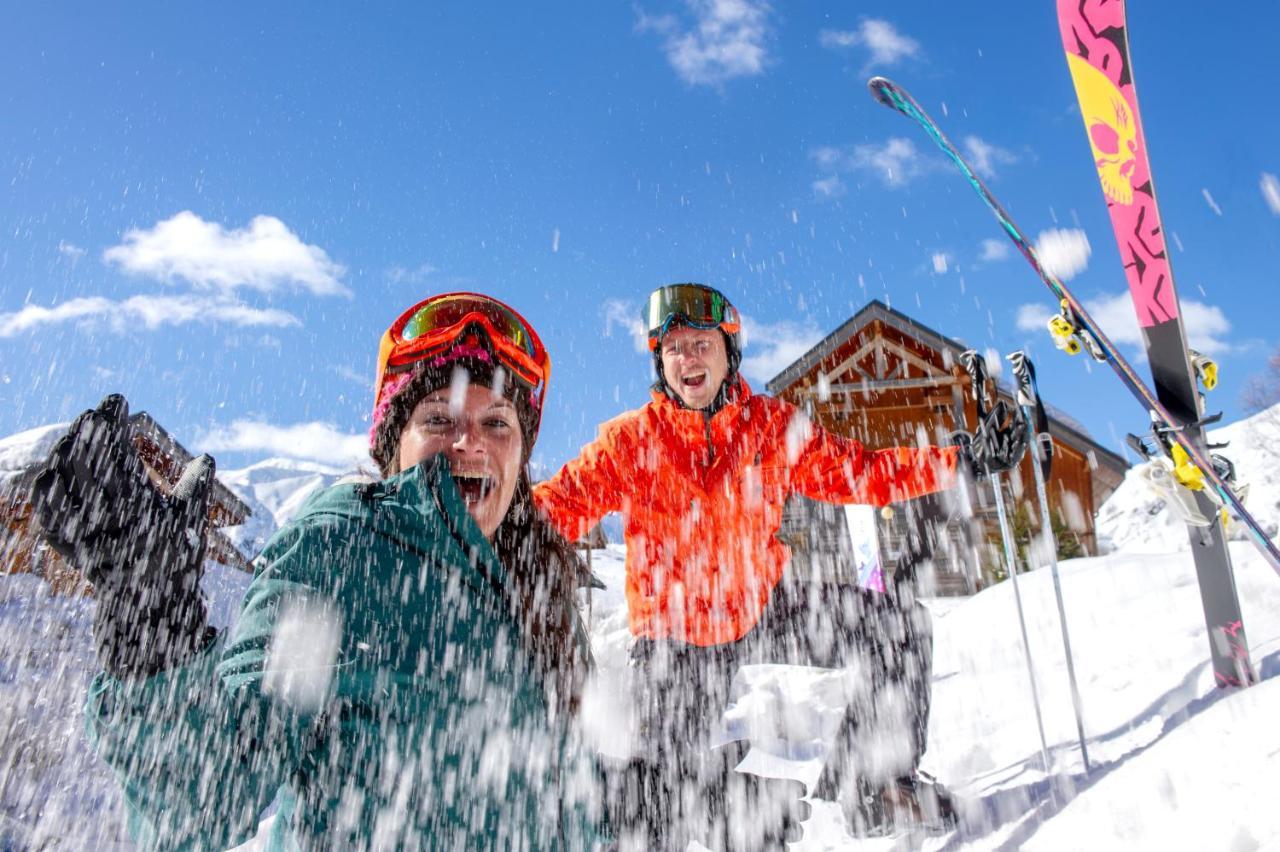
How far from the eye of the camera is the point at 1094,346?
12.9 feet

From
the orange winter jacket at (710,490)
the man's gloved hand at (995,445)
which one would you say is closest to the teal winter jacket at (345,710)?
the orange winter jacket at (710,490)

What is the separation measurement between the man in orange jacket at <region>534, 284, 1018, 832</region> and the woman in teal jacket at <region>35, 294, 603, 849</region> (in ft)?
5.71

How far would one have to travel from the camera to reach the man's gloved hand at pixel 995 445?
3260 millimetres

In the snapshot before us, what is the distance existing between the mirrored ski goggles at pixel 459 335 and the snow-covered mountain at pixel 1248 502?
21.6 metres

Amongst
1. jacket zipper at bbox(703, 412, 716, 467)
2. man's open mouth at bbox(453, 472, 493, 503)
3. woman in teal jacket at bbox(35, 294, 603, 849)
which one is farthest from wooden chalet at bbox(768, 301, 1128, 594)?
woman in teal jacket at bbox(35, 294, 603, 849)

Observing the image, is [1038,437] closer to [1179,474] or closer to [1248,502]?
[1179,474]

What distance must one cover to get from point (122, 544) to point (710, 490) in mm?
2557

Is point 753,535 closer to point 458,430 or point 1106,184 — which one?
point 458,430

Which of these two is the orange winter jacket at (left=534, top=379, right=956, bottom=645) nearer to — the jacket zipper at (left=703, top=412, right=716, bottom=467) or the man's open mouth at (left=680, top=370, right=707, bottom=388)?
the jacket zipper at (left=703, top=412, right=716, bottom=467)

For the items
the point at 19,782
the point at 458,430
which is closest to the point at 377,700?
the point at 458,430

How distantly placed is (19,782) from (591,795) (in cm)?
703

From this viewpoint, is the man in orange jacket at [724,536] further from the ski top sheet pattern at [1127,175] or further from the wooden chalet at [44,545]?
the wooden chalet at [44,545]

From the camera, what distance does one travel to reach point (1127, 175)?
14.0ft

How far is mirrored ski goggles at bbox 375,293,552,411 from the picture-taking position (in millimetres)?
1892
